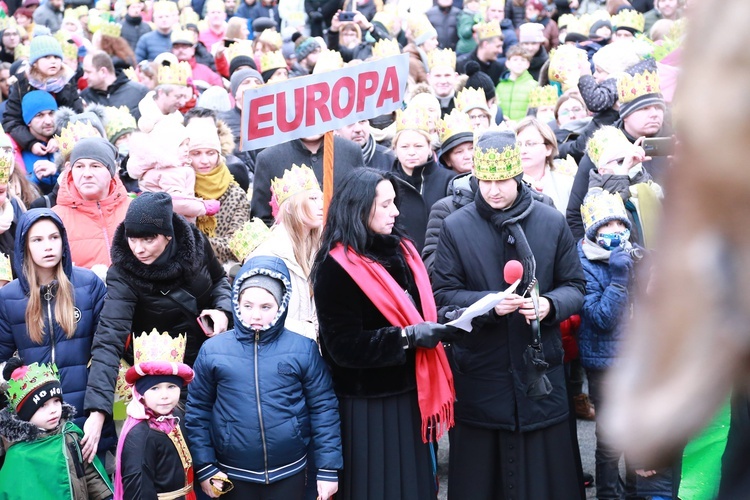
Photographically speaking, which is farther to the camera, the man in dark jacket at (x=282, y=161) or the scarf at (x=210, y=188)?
the man in dark jacket at (x=282, y=161)

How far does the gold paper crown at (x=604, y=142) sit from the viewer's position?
21.6 feet

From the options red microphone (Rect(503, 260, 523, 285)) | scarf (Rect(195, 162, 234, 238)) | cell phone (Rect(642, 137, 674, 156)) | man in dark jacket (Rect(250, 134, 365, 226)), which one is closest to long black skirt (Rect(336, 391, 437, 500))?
red microphone (Rect(503, 260, 523, 285))

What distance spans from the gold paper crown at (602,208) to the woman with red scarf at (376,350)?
1.41m

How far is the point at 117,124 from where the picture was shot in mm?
8695

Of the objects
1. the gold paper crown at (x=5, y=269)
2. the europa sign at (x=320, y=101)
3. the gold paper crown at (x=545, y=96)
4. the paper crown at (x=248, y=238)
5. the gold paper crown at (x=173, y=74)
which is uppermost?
the gold paper crown at (x=173, y=74)

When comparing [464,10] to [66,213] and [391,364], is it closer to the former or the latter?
[66,213]

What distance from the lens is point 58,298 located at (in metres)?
5.40

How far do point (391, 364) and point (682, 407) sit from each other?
423 centimetres

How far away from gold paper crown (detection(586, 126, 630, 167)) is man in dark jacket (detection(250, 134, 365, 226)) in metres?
1.64

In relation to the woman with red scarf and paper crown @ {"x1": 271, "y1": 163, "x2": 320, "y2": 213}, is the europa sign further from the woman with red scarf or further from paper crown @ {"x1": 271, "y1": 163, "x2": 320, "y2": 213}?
paper crown @ {"x1": 271, "y1": 163, "x2": 320, "y2": 213}

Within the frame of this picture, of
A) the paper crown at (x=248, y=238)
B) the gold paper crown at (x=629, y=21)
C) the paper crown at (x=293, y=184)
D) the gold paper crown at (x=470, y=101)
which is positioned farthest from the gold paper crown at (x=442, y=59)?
the paper crown at (x=248, y=238)

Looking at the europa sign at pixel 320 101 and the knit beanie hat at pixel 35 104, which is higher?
the knit beanie hat at pixel 35 104

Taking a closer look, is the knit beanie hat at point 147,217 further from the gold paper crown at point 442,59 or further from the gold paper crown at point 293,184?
the gold paper crown at point 442,59

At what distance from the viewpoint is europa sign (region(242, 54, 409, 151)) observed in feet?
16.6
